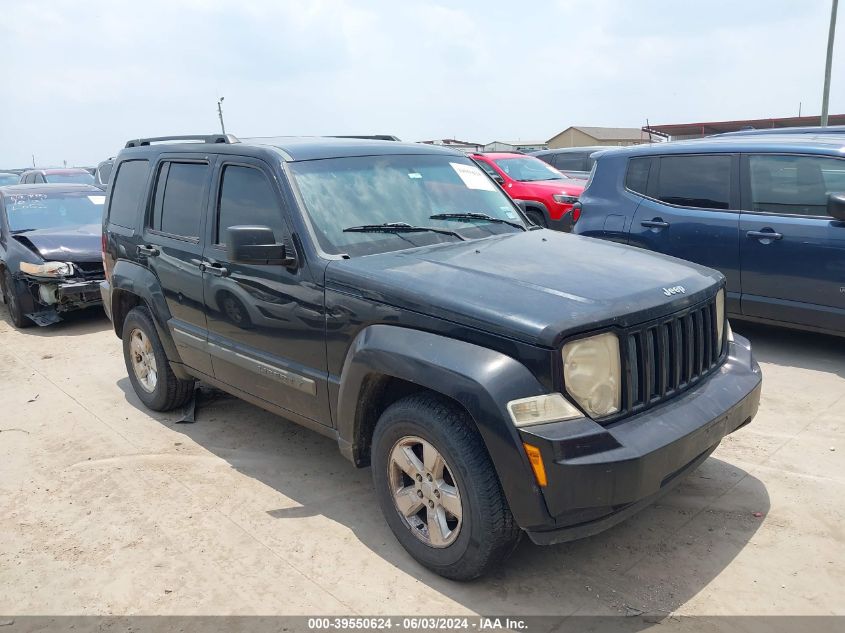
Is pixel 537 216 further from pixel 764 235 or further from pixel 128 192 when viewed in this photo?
pixel 128 192

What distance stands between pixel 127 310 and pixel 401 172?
269 cm

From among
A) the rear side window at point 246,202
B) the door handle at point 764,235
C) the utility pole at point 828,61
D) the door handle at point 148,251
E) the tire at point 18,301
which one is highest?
the utility pole at point 828,61

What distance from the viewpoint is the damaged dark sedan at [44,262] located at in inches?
312

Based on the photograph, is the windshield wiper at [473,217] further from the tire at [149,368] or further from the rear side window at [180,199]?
the tire at [149,368]

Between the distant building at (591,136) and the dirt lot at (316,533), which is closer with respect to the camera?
the dirt lot at (316,533)

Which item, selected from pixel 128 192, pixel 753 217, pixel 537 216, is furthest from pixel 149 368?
pixel 537 216

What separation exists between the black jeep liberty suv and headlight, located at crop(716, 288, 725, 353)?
3cm

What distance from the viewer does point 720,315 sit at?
362 centimetres

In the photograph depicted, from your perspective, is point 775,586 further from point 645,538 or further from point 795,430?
point 795,430

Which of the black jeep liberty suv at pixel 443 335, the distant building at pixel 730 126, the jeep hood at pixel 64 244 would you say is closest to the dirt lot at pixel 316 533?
the black jeep liberty suv at pixel 443 335

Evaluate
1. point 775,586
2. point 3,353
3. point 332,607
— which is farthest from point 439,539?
point 3,353

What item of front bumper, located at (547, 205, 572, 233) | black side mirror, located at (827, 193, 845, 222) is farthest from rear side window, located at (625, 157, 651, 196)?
front bumper, located at (547, 205, 572, 233)

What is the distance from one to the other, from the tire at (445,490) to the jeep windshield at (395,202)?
38.8 inches

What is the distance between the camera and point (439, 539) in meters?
3.05
